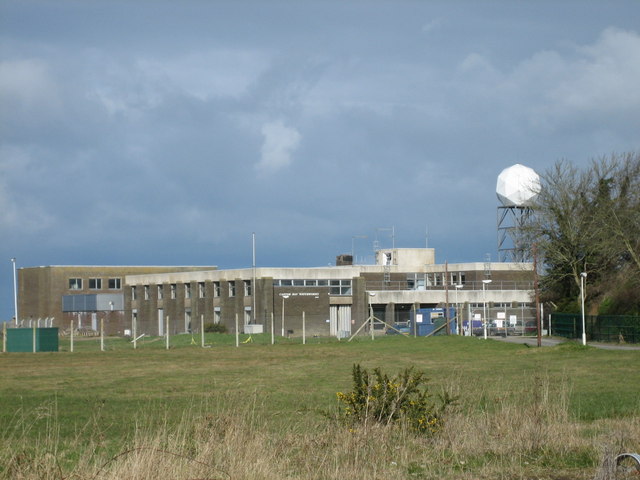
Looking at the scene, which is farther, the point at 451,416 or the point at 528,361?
the point at 528,361

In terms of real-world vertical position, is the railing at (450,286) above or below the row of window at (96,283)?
below

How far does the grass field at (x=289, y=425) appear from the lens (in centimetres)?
1088

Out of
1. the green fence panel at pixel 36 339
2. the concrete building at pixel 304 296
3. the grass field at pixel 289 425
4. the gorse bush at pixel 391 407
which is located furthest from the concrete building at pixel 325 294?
the gorse bush at pixel 391 407

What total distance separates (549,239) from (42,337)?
3971 cm

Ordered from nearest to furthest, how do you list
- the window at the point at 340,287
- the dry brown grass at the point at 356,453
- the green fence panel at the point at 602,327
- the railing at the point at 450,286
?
the dry brown grass at the point at 356,453, the green fence panel at the point at 602,327, the window at the point at 340,287, the railing at the point at 450,286

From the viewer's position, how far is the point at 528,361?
3938 centimetres

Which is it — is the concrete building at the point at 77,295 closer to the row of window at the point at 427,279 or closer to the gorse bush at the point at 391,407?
the row of window at the point at 427,279

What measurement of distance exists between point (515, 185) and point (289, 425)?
72.7m

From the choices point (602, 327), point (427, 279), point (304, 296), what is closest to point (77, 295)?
point (304, 296)

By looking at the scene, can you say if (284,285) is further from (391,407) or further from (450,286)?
(391,407)

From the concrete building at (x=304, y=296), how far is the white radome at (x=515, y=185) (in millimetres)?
6407

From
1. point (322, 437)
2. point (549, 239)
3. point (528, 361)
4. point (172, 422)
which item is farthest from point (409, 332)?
point (322, 437)

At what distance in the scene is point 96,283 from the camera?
379 feet

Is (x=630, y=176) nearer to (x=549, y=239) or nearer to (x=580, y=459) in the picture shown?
(x=549, y=239)
